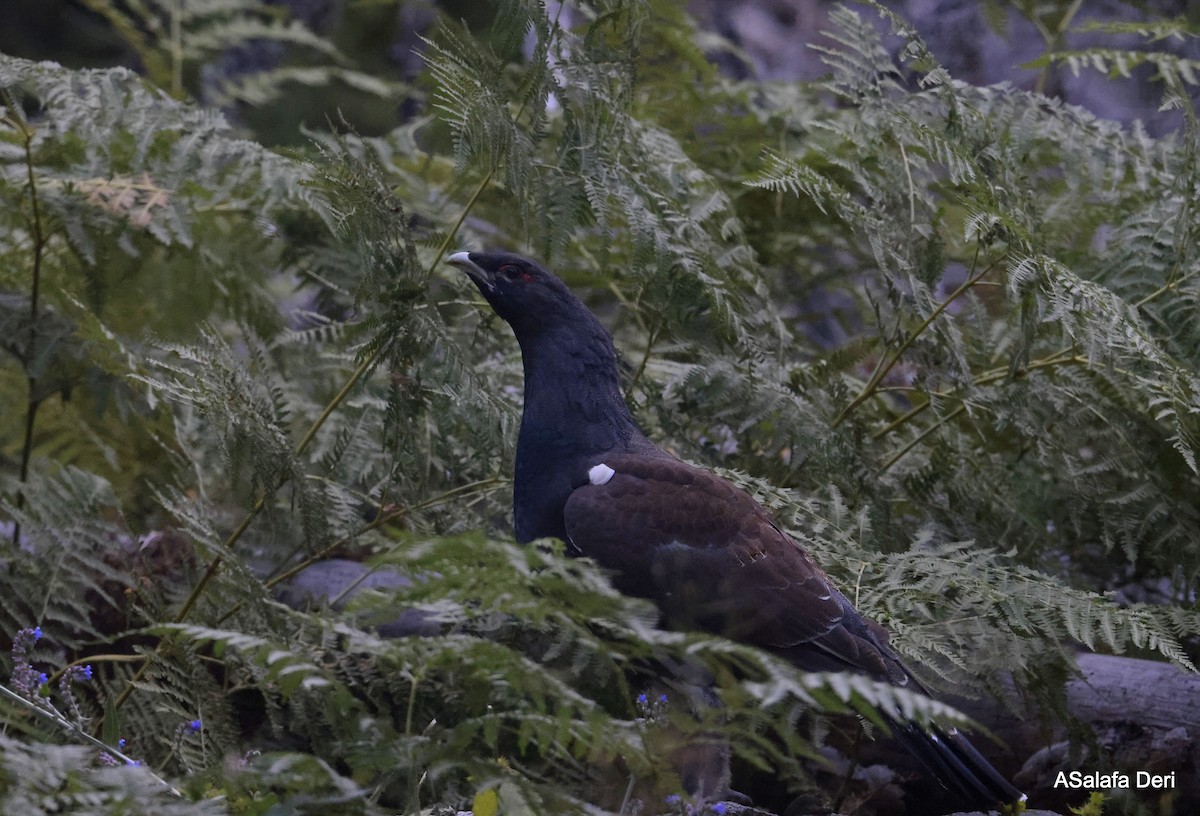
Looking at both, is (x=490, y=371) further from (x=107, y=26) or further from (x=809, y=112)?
(x=107, y=26)

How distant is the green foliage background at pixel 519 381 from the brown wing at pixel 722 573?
0.37 feet

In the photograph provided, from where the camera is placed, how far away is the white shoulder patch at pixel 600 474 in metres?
3.00

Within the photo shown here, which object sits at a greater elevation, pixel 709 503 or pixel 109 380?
pixel 709 503

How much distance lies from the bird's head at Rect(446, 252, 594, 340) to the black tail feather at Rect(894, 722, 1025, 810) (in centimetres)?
147

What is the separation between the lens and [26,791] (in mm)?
1448

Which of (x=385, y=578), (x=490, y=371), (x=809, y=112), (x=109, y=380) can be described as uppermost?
(x=809, y=112)

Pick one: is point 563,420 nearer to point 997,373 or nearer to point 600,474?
point 600,474

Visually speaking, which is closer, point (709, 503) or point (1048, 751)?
point (709, 503)

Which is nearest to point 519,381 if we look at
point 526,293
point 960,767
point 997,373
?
point 526,293

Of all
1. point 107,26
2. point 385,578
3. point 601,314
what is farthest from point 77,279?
point 107,26

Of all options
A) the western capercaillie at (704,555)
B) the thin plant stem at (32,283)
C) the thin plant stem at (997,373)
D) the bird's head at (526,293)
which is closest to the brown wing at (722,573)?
the western capercaillie at (704,555)

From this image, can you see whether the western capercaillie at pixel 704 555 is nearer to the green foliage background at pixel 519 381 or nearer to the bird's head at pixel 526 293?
the green foliage background at pixel 519 381

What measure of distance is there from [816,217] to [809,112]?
1.61 feet

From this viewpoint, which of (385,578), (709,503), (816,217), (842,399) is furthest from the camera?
(816,217)
